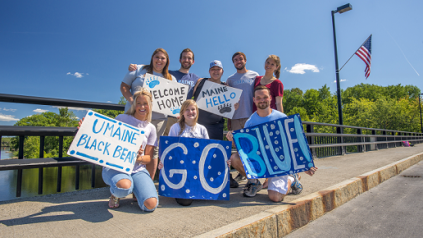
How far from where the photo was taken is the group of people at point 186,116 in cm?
252

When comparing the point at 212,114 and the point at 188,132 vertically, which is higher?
the point at 212,114

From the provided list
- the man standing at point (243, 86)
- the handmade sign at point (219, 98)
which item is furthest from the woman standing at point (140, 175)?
the man standing at point (243, 86)

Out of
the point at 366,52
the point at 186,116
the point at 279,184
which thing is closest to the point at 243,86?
the point at 186,116

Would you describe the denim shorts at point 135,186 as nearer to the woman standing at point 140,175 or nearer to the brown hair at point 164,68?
the woman standing at point 140,175

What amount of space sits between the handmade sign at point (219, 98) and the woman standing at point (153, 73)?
668 mm

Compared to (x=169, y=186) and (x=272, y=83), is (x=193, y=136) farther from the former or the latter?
(x=272, y=83)

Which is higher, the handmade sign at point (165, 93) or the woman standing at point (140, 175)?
the handmade sign at point (165, 93)

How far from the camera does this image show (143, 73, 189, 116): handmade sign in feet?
11.0

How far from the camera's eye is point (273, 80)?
3.63 meters

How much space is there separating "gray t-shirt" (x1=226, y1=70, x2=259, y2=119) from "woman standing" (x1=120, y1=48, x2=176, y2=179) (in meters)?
1.24

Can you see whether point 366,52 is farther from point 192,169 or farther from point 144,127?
point 144,127

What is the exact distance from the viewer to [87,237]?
1775 mm

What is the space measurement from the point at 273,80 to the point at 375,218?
2219 millimetres

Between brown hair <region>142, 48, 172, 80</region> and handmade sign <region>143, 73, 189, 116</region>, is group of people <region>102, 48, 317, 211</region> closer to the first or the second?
brown hair <region>142, 48, 172, 80</region>
